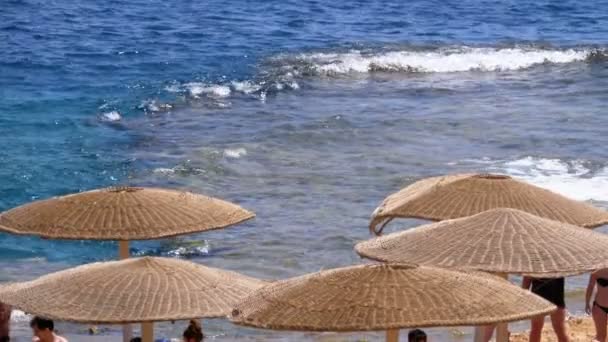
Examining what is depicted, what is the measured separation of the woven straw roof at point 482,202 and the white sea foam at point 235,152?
1218cm

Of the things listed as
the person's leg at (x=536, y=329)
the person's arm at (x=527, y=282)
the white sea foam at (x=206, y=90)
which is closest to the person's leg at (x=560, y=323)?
the person's leg at (x=536, y=329)

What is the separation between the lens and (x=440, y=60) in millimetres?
35750

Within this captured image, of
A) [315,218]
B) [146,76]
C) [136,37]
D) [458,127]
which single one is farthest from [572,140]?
[136,37]

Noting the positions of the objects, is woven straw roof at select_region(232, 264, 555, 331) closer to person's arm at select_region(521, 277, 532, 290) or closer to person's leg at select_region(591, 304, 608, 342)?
person's arm at select_region(521, 277, 532, 290)

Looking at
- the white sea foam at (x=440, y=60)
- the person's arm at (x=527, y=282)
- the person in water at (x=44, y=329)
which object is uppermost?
the person in water at (x=44, y=329)

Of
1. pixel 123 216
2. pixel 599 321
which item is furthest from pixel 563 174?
pixel 123 216

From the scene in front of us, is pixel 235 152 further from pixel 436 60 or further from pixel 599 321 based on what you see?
pixel 436 60

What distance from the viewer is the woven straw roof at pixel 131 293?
788 centimetres

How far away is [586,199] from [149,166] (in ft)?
22.6

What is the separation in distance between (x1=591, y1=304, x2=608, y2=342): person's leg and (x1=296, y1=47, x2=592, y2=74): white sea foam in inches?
845

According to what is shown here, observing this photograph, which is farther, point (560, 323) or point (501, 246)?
point (560, 323)

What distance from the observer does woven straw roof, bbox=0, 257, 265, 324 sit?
788 centimetres

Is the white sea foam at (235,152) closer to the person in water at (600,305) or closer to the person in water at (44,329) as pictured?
the person in water at (600,305)

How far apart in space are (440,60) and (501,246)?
2754cm
